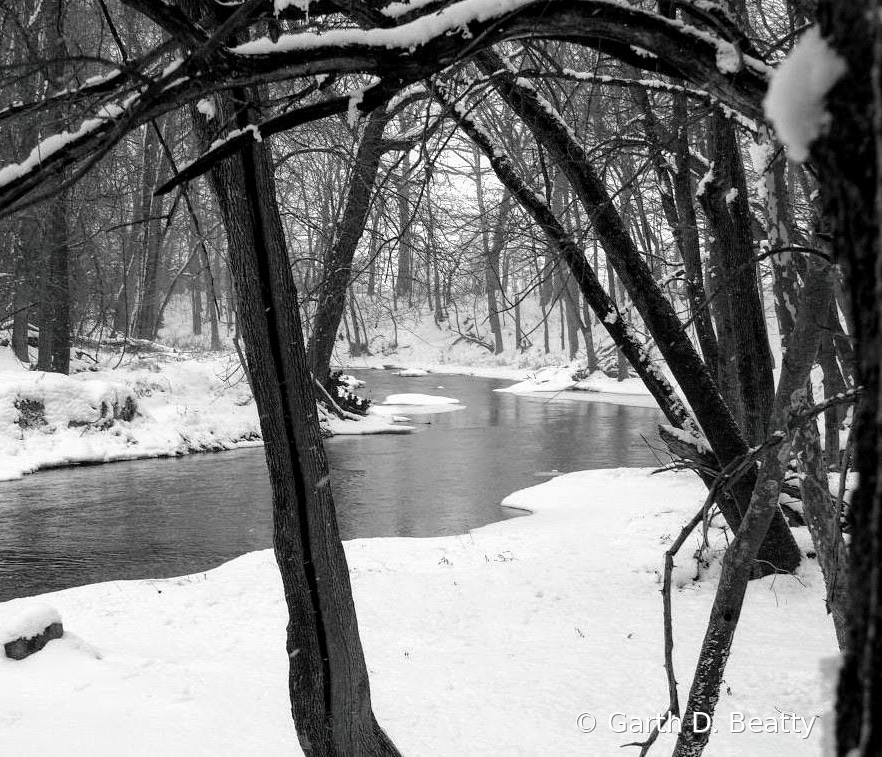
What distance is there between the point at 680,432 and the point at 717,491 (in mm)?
3879

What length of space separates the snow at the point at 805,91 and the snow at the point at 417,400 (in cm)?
2325

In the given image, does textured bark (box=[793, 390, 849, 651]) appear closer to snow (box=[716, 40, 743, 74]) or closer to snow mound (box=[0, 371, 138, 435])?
snow (box=[716, 40, 743, 74])

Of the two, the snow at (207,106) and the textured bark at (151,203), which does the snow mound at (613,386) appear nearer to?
the textured bark at (151,203)

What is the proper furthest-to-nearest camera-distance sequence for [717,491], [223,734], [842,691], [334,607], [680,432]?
[680,432], [223,734], [334,607], [717,491], [842,691]

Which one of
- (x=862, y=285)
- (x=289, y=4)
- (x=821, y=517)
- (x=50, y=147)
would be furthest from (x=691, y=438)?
(x=862, y=285)

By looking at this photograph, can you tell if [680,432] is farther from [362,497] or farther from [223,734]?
[362,497]

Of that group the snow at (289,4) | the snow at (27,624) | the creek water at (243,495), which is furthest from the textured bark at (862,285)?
the creek water at (243,495)

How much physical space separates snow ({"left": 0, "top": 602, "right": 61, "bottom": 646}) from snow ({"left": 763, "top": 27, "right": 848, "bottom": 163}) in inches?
207

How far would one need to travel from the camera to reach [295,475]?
2660 millimetres

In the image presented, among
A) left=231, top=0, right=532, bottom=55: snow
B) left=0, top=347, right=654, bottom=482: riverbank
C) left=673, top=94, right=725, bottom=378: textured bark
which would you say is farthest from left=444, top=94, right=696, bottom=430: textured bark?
left=0, top=347, right=654, bottom=482: riverbank

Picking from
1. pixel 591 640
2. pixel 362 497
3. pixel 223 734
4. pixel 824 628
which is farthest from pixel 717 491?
pixel 362 497

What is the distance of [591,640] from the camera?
5.34 m

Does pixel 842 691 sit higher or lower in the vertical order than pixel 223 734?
higher

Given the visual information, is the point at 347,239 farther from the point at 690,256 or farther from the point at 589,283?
the point at 589,283
